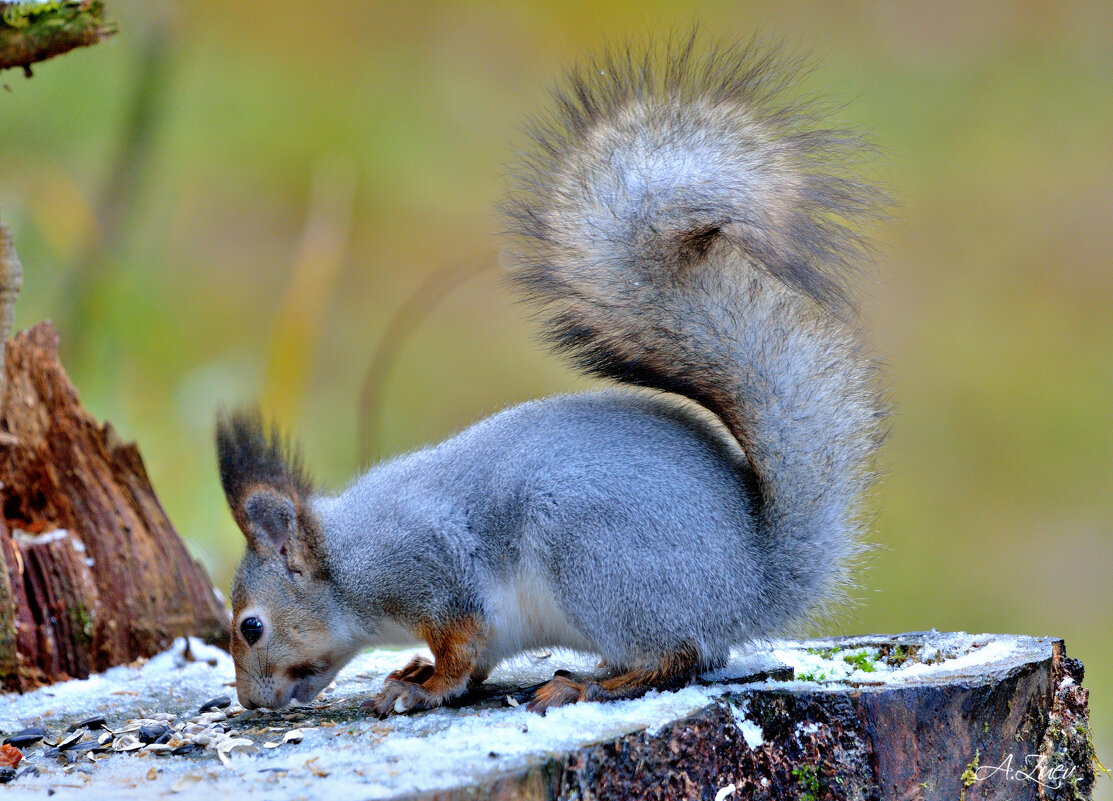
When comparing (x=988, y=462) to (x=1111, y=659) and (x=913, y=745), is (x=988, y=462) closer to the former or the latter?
(x=1111, y=659)

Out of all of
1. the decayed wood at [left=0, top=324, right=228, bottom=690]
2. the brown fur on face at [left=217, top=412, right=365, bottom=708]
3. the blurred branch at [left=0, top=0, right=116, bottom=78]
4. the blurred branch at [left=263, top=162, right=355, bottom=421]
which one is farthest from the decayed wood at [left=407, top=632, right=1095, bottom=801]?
the blurred branch at [left=263, top=162, right=355, bottom=421]

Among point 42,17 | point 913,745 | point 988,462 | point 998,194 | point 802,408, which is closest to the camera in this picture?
point 913,745

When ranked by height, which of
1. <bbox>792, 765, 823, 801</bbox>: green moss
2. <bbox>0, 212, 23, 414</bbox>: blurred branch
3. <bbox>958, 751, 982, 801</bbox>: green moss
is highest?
<bbox>0, 212, 23, 414</bbox>: blurred branch

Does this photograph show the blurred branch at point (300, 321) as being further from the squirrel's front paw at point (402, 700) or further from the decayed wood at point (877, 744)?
the decayed wood at point (877, 744)

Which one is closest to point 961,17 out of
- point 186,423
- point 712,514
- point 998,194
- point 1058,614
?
point 998,194

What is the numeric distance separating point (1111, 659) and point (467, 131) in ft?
12.5

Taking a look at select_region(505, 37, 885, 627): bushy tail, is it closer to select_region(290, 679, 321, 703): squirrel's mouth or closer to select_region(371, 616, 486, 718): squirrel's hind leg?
select_region(371, 616, 486, 718): squirrel's hind leg

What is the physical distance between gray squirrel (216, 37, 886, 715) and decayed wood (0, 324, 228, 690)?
46 cm

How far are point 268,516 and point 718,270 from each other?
0.74 m

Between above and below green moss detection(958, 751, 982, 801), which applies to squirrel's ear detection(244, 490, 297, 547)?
above

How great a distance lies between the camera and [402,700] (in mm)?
1454

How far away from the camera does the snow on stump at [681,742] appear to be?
1.16 metres

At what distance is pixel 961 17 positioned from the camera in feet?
18.8

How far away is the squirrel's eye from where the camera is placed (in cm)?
157
